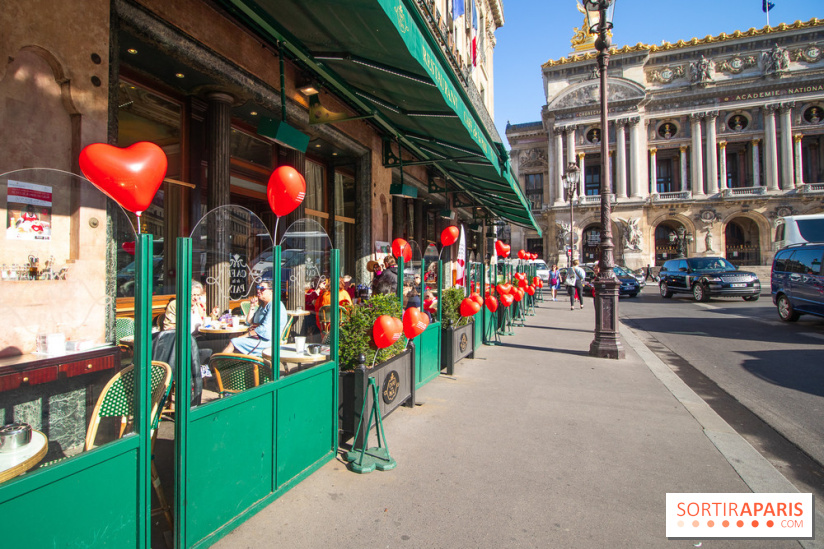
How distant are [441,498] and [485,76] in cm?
2235

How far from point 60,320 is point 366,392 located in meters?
2.49

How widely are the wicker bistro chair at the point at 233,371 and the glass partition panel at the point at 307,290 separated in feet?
0.96

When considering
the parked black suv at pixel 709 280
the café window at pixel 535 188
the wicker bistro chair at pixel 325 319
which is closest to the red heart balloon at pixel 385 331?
the wicker bistro chair at pixel 325 319

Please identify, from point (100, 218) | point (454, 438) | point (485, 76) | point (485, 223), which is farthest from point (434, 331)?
point (485, 76)

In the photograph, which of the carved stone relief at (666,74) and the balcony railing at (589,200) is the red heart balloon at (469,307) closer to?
the balcony railing at (589,200)

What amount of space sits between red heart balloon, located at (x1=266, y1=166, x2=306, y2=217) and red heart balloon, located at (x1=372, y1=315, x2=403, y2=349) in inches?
49.2

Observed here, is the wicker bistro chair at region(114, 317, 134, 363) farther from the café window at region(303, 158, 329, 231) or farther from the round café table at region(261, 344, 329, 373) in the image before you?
the café window at region(303, 158, 329, 231)

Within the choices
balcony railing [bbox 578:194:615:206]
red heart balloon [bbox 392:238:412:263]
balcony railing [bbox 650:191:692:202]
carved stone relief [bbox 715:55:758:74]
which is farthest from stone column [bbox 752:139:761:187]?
red heart balloon [bbox 392:238:412:263]

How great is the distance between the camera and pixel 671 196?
149 ft

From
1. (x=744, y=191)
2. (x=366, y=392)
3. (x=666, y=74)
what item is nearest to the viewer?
(x=366, y=392)

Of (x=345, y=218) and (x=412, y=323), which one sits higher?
(x=345, y=218)

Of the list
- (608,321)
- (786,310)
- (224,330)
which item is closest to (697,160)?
(786,310)

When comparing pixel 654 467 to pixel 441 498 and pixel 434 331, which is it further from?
pixel 434 331

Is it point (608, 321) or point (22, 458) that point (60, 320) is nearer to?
point (22, 458)
